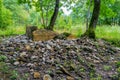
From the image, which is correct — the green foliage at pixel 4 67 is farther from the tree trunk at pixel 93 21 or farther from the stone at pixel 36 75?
the tree trunk at pixel 93 21

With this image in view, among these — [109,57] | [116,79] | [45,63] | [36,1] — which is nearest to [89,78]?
[116,79]

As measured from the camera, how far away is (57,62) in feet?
23.8

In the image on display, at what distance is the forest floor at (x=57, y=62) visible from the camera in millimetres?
6449

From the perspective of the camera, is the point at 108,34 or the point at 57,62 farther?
the point at 108,34

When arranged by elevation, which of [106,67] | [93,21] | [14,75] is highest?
[93,21]

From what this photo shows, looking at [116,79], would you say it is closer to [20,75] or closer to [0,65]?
[20,75]

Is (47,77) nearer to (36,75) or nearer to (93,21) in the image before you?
(36,75)

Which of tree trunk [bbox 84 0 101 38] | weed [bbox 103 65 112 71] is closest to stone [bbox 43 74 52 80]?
weed [bbox 103 65 112 71]

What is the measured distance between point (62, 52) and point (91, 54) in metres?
1.21

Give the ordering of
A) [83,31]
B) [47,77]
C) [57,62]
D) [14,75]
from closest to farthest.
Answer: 1. [14,75]
2. [47,77]
3. [57,62]
4. [83,31]

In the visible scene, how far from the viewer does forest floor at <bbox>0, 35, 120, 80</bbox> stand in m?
6.45

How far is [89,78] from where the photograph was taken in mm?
6902

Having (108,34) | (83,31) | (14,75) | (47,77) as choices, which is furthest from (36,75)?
(83,31)

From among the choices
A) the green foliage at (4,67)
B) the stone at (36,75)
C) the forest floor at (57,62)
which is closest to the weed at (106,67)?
the forest floor at (57,62)
